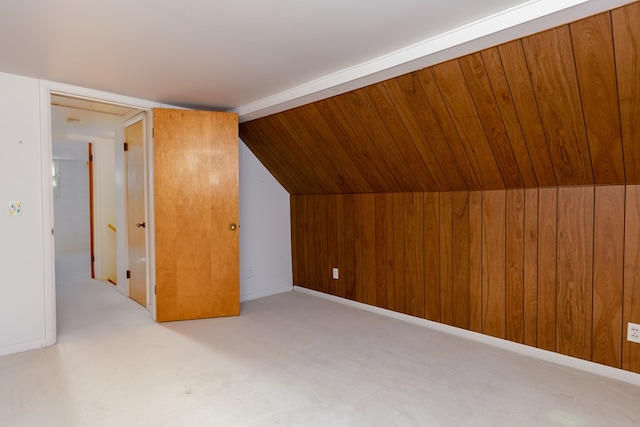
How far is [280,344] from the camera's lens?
289 cm

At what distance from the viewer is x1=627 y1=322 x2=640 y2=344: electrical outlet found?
2234 mm

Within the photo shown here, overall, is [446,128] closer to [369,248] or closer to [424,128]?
[424,128]

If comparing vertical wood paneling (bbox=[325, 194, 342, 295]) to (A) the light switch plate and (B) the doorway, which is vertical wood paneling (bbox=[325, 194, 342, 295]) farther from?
(A) the light switch plate

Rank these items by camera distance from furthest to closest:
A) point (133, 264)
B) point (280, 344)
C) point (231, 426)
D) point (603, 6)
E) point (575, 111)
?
point (133, 264) < point (280, 344) < point (575, 111) < point (231, 426) < point (603, 6)

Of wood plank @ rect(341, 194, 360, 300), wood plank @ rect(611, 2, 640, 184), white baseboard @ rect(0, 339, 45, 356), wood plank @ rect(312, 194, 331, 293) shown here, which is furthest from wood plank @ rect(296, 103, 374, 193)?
white baseboard @ rect(0, 339, 45, 356)

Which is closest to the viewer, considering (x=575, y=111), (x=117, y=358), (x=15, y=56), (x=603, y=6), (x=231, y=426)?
(x=603, y=6)

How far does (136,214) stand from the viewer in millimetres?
4008

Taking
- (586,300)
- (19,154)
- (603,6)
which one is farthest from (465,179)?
(19,154)

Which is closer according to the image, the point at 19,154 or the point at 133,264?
the point at 19,154

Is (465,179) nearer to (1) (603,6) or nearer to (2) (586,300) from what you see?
(2) (586,300)

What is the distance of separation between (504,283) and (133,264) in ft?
12.5

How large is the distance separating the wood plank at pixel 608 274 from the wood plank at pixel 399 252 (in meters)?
1.47

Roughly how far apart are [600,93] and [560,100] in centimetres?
18

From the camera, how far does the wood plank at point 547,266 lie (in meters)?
2.55
